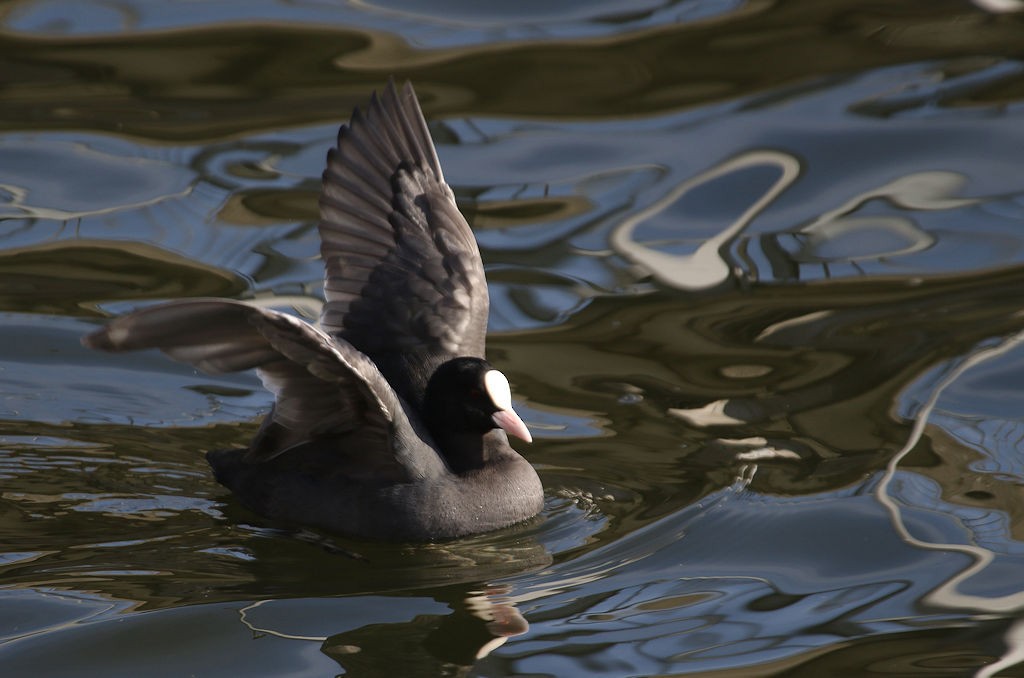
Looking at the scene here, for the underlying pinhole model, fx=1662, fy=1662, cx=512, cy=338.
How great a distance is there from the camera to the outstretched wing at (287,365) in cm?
486

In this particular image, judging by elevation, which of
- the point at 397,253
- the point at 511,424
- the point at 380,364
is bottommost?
the point at 511,424

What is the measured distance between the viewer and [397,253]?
259 inches

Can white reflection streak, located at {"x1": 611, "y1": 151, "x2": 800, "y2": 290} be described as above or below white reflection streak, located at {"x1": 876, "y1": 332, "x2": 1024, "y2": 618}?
above

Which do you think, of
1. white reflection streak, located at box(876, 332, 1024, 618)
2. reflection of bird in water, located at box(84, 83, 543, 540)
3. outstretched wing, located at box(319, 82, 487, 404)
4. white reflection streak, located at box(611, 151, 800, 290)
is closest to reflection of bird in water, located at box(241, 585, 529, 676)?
reflection of bird in water, located at box(84, 83, 543, 540)

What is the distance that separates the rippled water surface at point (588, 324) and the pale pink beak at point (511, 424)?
1.26ft

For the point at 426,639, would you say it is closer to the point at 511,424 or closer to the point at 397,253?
the point at 511,424

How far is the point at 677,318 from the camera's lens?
800 centimetres

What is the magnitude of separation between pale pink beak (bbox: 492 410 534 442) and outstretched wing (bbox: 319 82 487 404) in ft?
1.44

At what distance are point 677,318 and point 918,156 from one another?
7.76 ft

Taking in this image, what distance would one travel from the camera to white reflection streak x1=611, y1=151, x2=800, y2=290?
8477 millimetres

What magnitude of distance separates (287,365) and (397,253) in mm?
1181

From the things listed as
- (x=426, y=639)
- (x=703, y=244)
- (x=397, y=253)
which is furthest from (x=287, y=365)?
(x=703, y=244)

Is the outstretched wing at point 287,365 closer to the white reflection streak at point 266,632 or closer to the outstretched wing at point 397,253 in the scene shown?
the outstretched wing at point 397,253

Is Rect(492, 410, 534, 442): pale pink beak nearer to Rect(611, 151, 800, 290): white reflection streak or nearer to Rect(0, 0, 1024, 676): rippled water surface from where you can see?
Rect(0, 0, 1024, 676): rippled water surface
